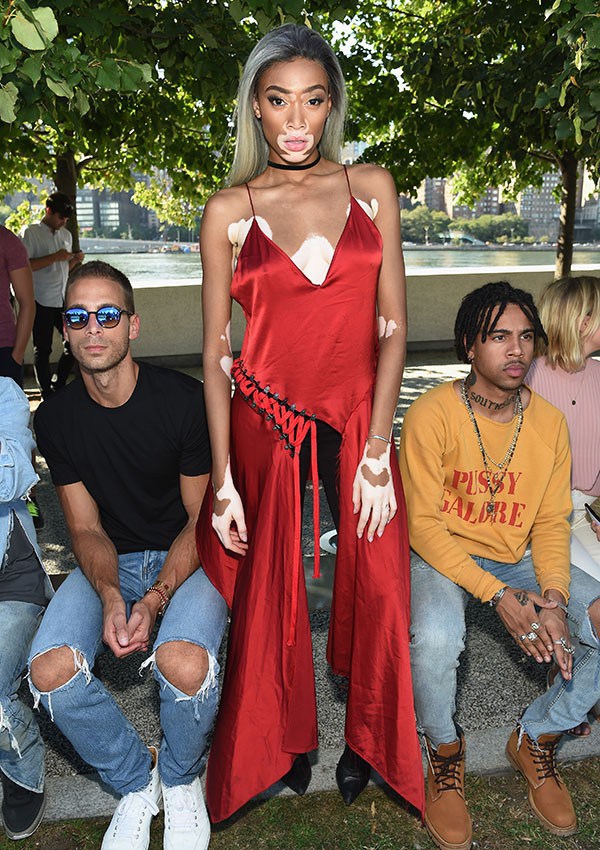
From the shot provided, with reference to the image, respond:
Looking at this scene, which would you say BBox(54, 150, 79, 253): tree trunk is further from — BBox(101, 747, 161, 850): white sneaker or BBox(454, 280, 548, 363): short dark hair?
BBox(101, 747, 161, 850): white sneaker

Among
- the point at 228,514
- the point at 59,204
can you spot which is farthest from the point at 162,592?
the point at 59,204

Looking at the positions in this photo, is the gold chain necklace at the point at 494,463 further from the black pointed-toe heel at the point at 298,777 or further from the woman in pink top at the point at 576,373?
the black pointed-toe heel at the point at 298,777

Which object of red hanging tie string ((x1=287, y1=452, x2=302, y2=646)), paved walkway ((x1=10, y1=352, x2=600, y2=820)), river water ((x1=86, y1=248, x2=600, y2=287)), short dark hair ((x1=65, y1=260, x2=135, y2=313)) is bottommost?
paved walkway ((x1=10, y1=352, x2=600, y2=820))

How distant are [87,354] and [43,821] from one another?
158 centimetres

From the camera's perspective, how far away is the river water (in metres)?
13.4

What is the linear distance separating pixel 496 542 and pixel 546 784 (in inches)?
32.5

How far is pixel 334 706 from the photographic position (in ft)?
11.7

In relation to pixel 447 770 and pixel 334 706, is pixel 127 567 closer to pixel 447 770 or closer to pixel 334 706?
pixel 334 706

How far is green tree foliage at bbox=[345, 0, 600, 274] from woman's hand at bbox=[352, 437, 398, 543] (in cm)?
181

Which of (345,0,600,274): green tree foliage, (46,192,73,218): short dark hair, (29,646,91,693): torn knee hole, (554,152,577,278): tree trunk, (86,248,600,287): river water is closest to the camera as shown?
(29,646,91,693): torn knee hole

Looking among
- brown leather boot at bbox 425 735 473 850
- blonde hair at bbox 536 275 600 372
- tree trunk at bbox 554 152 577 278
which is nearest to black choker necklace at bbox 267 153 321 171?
blonde hair at bbox 536 275 600 372

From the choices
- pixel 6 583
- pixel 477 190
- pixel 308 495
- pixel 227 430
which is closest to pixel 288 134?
pixel 227 430

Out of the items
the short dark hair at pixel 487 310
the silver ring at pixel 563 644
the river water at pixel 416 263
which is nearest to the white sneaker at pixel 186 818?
the silver ring at pixel 563 644

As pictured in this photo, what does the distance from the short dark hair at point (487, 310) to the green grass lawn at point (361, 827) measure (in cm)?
160
